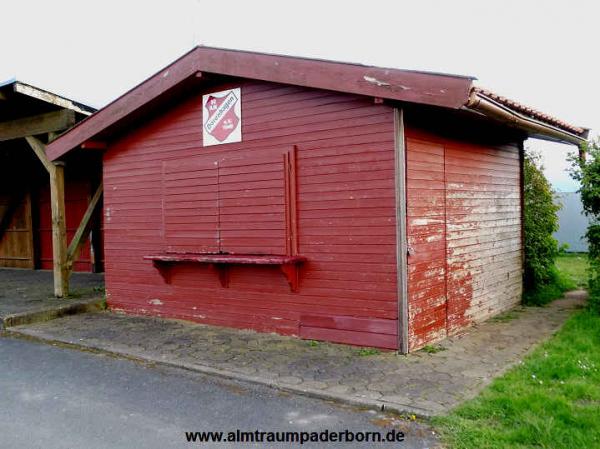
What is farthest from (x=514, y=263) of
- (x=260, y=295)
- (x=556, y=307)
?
(x=260, y=295)

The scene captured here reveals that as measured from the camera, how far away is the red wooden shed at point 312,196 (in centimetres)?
598

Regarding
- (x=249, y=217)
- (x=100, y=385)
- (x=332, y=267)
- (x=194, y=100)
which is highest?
(x=194, y=100)

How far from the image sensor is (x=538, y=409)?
4.09 m

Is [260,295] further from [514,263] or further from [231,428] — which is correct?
[514,263]

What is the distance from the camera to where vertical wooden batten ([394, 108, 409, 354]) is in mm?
5852

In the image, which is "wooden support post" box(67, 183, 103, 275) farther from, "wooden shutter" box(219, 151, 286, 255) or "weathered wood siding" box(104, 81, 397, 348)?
"wooden shutter" box(219, 151, 286, 255)

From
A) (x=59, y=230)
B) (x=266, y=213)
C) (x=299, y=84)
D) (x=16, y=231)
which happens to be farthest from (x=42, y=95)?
(x=16, y=231)

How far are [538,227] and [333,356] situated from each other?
5567 mm

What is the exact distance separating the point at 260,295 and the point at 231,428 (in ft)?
9.90

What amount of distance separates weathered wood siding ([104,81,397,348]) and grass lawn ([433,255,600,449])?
61.1 inches

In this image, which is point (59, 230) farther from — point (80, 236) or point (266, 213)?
point (266, 213)

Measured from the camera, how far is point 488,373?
514 cm

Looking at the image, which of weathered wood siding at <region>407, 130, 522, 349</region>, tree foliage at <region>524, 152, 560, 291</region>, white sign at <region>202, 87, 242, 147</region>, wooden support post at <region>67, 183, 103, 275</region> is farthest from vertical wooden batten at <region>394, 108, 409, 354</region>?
wooden support post at <region>67, 183, 103, 275</region>

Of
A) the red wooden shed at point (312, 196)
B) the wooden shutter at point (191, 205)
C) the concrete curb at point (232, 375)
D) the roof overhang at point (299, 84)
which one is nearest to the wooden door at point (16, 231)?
the roof overhang at point (299, 84)
